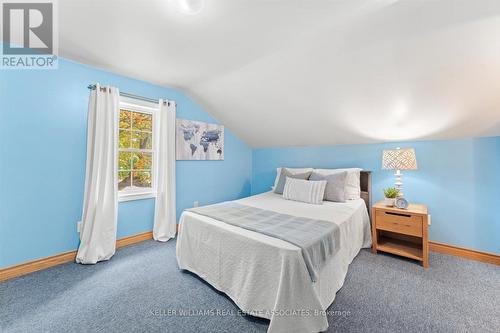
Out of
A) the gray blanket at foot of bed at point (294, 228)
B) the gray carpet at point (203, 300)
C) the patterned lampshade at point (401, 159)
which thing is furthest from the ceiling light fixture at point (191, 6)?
the patterned lampshade at point (401, 159)

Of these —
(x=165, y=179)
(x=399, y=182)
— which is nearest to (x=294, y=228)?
(x=399, y=182)

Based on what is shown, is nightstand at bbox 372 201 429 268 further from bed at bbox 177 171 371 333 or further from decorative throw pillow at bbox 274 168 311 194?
decorative throw pillow at bbox 274 168 311 194

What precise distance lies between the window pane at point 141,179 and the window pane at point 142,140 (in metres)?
0.38

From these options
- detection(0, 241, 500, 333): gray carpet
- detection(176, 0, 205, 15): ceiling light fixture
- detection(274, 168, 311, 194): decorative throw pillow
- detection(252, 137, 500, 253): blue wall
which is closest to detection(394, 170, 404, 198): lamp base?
detection(252, 137, 500, 253): blue wall

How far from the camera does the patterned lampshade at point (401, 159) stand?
7.57ft

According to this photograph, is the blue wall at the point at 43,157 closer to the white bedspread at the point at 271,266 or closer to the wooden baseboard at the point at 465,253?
the white bedspread at the point at 271,266

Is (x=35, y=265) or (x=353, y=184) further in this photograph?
(x=353, y=184)

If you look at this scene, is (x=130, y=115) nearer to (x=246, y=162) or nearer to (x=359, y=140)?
(x=246, y=162)

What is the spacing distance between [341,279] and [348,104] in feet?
6.38

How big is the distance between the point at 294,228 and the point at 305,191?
1.13 metres

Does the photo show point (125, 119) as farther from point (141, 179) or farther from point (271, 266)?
point (271, 266)

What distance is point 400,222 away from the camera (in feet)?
7.29

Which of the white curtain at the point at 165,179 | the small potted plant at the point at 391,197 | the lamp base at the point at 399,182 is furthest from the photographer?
the white curtain at the point at 165,179

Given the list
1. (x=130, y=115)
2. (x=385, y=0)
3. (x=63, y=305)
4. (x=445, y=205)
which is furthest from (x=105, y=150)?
(x=445, y=205)
